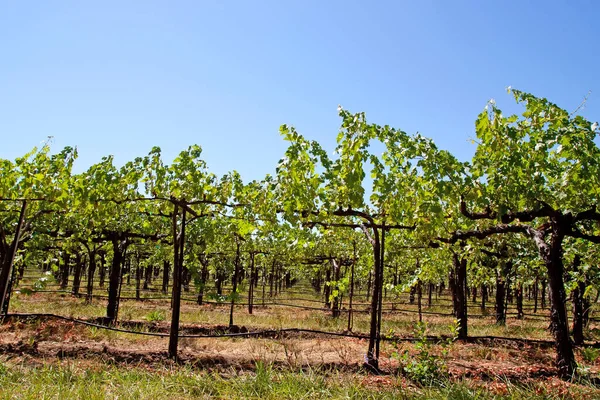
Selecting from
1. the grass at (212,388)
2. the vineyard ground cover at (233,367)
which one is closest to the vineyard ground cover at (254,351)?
the vineyard ground cover at (233,367)

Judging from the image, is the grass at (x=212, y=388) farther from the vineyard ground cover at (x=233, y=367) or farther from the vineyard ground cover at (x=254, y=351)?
the vineyard ground cover at (x=254, y=351)

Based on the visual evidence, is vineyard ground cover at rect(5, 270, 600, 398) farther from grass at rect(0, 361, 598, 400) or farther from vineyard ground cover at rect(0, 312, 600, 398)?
grass at rect(0, 361, 598, 400)

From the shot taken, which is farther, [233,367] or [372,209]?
[372,209]

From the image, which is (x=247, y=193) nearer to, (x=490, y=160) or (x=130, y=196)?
→ (x=130, y=196)

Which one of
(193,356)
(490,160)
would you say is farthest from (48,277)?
(490,160)

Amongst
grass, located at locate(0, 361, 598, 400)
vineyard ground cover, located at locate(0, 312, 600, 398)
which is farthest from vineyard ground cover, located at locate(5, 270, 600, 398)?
grass, located at locate(0, 361, 598, 400)

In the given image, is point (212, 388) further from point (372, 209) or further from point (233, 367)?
point (372, 209)

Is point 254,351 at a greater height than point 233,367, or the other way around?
point 233,367

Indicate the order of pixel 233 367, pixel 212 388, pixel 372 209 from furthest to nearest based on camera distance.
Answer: pixel 372 209, pixel 233 367, pixel 212 388

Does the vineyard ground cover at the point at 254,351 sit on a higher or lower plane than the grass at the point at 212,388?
lower

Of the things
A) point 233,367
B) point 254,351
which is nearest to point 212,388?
point 233,367

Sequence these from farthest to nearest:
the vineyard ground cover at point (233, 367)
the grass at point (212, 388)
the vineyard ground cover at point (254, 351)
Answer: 1. the vineyard ground cover at point (254, 351)
2. the vineyard ground cover at point (233, 367)
3. the grass at point (212, 388)

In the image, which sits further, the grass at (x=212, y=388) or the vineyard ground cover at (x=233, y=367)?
the vineyard ground cover at (x=233, y=367)

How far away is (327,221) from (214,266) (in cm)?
1948
